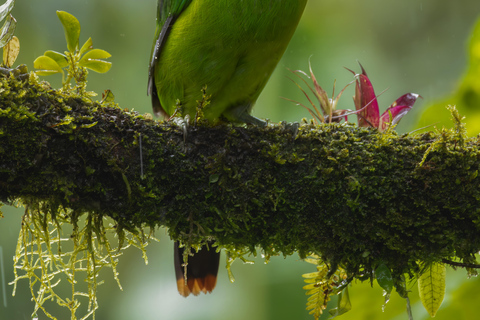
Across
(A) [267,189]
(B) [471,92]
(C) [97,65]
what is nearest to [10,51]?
(C) [97,65]

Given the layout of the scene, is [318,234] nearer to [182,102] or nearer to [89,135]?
[89,135]

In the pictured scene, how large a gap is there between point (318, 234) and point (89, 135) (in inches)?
37.2

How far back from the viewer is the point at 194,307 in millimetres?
5375

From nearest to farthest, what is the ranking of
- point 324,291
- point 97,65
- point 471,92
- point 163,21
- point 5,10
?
point 5,10, point 324,291, point 97,65, point 471,92, point 163,21

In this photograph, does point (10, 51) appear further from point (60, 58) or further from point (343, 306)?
point (343, 306)

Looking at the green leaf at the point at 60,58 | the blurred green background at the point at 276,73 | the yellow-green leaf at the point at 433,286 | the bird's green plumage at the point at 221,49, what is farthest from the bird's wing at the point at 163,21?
the blurred green background at the point at 276,73

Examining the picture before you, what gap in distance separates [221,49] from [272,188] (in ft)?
2.67

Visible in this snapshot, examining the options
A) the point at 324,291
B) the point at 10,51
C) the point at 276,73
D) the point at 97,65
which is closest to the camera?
the point at 10,51

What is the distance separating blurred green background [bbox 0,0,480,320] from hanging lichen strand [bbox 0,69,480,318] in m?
2.94

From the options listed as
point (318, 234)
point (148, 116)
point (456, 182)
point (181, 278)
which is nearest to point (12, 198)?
point (148, 116)

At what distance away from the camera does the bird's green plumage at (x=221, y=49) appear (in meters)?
2.13

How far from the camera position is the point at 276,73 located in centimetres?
696

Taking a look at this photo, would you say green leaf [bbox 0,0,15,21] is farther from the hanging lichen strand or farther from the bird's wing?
the bird's wing

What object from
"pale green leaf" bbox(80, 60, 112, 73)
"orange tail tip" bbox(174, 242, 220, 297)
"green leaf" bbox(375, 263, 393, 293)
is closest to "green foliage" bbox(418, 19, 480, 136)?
"green leaf" bbox(375, 263, 393, 293)
